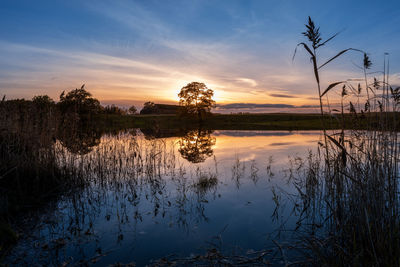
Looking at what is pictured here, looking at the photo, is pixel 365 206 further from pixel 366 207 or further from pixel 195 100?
pixel 195 100

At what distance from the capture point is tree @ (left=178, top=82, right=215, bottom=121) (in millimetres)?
62344

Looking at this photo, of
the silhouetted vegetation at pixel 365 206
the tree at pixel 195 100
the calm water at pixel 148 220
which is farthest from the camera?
the tree at pixel 195 100

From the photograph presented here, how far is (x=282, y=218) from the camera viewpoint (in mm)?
6578

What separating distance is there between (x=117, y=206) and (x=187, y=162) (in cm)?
744

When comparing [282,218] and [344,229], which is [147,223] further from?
[344,229]

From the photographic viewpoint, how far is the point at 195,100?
6297 cm

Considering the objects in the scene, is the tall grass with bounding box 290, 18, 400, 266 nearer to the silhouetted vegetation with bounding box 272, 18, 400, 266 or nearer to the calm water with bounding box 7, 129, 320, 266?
the silhouetted vegetation with bounding box 272, 18, 400, 266

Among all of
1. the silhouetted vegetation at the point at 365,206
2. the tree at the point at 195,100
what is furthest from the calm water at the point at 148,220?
the tree at the point at 195,100

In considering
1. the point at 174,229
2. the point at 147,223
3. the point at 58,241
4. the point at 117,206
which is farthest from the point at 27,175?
the point at 174,229

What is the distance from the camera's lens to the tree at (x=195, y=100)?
62.3 metres

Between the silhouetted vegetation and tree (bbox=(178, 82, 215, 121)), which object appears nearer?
the silhouetted vegetation

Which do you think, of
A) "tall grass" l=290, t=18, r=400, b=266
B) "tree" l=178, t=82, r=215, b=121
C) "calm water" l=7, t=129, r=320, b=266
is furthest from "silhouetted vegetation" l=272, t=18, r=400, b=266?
"tree" l=178, t=82, r=215, b=121

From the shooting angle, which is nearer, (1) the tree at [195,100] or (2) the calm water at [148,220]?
(2) the calm water at [148,220]

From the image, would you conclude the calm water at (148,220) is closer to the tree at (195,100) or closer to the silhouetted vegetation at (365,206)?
the silhouetted vegetation at (365,206)
